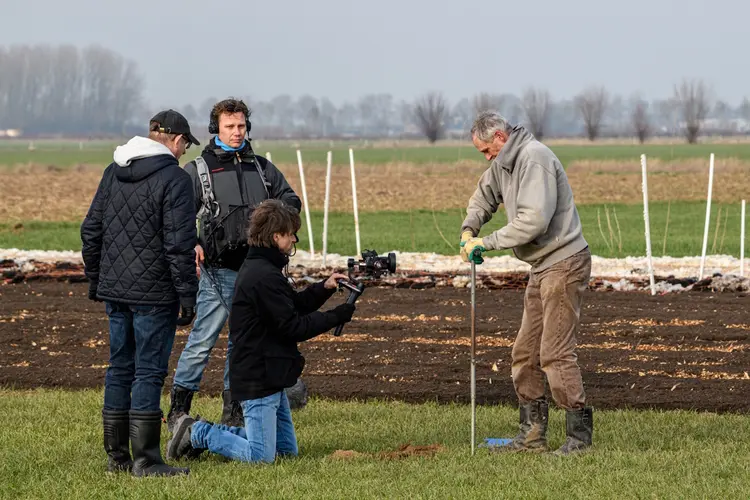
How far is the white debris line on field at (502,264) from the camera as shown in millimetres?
16391

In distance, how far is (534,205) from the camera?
6891mm

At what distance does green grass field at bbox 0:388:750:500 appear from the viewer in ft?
19.8

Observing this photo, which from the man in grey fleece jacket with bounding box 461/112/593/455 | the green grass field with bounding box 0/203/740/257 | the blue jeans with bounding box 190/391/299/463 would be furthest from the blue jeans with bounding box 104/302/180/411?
the green grass field with bounding box 0/203/740/257

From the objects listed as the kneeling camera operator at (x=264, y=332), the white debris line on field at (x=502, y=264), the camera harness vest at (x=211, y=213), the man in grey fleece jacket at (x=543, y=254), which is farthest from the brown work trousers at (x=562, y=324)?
the white debris line on field at (x=502, y=264)

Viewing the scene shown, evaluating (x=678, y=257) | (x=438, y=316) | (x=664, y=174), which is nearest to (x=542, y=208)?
(x=438, y=316)

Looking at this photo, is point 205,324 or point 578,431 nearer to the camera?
point 578,431

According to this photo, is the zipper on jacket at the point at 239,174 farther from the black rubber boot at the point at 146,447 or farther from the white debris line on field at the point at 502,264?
the white debris line on field at the point at 502,264

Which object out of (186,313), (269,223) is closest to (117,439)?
(186,313)

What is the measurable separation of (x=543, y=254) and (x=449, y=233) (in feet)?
58.2

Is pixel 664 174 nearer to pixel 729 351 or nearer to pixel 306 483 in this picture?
pixel 729 351

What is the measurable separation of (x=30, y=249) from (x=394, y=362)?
13181 millimetres

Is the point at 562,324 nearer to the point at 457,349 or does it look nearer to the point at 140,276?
the point at 140,276

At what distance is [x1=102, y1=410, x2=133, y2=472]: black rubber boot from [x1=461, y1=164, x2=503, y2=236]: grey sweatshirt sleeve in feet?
7.93

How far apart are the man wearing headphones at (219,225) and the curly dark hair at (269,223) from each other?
75 cm
